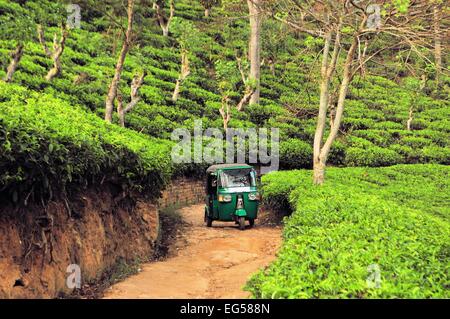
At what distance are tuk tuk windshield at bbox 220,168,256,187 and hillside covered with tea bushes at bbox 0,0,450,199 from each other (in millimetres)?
1835

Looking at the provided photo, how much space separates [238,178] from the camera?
49.0 feet

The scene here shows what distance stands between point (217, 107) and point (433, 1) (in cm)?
1704

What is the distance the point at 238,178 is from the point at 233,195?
0.57 metres

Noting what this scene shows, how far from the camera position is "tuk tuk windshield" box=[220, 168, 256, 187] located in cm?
1482

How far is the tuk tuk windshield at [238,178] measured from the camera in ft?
48.6

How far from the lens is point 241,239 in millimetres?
13109

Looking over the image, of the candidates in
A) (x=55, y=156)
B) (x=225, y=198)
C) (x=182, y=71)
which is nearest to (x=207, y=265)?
(x=225, y=198)

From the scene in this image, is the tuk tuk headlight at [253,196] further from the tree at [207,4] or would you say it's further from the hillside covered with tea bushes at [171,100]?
the tree at [207,4]

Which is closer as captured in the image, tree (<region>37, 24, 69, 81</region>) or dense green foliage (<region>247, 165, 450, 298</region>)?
dense green foliage (<region>247, 165, 450, 298</region>)

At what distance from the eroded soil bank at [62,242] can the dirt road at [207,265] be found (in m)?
0.61

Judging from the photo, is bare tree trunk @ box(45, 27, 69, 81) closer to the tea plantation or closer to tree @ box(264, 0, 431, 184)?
the tea plantation

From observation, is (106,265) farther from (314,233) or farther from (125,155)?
(314,233)

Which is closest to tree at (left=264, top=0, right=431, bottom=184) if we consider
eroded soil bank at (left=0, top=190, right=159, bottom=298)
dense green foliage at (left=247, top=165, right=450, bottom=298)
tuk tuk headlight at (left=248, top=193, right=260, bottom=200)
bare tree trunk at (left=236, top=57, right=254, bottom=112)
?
tuk tuk headlight at (left=248, top=193, right=260, bottom=200)
